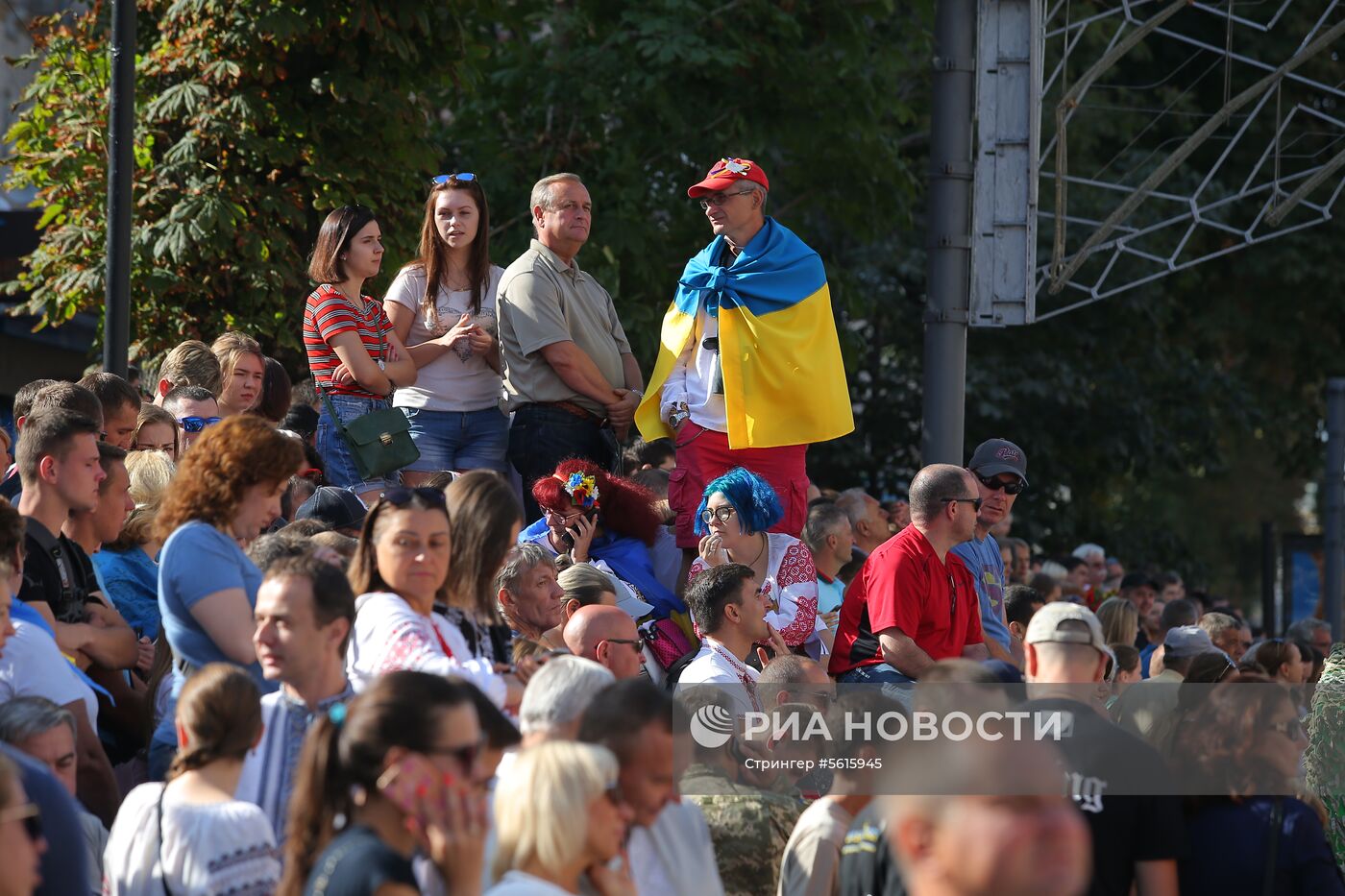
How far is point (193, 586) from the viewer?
450 cm

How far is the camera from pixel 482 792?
329 cm

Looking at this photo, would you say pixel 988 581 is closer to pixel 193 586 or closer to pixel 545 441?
pixel 545 441

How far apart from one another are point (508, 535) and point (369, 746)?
1.49m

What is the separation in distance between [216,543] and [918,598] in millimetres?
2686

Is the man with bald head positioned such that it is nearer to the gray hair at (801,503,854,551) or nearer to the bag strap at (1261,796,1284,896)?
the bag strap at (1261,796,1284,896)

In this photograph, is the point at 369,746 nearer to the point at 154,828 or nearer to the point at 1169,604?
the point at 154,828

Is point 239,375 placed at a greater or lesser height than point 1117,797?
greater

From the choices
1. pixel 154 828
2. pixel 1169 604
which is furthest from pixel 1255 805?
pixel 1169 604

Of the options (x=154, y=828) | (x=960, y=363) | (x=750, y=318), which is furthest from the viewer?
(x=960, y=363)

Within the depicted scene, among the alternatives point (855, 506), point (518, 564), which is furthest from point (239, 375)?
point (855, 506)

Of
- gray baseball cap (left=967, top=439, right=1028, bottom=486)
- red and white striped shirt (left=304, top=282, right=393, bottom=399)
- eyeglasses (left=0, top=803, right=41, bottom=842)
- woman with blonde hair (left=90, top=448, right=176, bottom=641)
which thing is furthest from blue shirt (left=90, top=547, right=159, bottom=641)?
gray baseball cap (left=967, top=439, right=1028, bottom=486)

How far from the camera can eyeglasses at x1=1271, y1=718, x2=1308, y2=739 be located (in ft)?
14.6

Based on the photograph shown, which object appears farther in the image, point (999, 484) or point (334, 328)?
point (999, 484)

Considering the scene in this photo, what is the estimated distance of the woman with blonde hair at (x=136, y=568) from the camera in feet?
18.6
